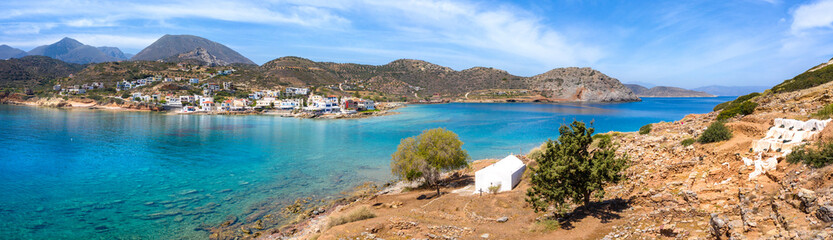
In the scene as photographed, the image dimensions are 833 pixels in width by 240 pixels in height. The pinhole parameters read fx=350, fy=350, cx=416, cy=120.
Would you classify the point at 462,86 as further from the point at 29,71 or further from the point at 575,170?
the point at 29,71

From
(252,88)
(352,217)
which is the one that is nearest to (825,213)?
(352,217)

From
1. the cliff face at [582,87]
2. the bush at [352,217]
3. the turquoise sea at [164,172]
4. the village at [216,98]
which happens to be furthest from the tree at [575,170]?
the cliff face at [582,87]

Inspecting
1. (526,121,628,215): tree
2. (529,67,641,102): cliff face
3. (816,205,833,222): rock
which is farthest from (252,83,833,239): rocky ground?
(529,67,641,102): cliff face

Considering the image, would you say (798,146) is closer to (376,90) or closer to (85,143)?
(85,143)

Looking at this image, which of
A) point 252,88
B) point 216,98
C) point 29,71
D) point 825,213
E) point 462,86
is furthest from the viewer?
point 462,86

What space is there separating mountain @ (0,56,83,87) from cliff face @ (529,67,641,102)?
8771 inches

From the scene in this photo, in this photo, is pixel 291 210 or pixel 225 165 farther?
pixel 225 165

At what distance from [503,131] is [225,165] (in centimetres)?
4098

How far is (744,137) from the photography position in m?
14.4

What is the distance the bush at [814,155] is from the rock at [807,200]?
1963 mm

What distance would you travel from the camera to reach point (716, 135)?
15.0 m

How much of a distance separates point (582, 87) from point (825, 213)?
190m

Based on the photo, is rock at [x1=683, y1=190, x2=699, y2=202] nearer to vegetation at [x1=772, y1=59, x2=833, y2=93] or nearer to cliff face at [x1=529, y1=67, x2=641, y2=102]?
vegetation at [x1=772, y1=59, x2=833, y2=93]

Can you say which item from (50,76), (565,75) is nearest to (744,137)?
(565,75)
